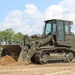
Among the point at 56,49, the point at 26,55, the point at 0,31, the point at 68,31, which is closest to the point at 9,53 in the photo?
the point at 26,55

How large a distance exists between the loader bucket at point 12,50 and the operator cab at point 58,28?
3.09 meters

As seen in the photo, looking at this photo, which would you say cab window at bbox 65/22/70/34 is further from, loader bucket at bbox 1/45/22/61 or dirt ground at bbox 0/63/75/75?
dirt ground at bbox 0/63/75/75

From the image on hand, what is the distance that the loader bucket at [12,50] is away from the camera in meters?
20.2

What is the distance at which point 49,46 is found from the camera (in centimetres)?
2119

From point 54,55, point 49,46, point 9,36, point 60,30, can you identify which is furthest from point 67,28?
point 9,36

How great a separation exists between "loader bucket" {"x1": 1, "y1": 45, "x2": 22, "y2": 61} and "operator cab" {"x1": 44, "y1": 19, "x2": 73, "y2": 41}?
10.1ft

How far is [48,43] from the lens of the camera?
21547mm

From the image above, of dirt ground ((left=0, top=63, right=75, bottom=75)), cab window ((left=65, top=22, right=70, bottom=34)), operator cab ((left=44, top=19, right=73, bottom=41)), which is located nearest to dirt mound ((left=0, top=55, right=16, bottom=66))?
dirt ground ((left=0, top=63, right=75, bottom=75))

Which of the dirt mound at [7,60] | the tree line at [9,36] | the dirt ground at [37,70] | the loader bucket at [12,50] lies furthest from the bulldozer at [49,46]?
the tree line at [9,36]

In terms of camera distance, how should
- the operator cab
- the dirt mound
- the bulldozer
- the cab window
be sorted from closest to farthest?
the dirt mound
the bulldozer
the operator cab
the cab window

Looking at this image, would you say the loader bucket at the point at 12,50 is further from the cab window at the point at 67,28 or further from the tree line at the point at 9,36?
the tree line at the point at 9,36

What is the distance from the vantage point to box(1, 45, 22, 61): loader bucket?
2021 centimetres

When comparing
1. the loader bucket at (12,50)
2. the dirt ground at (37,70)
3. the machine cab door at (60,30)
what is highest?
the machine cab door at (60,30)

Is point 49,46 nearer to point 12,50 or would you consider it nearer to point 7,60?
point 12,50
